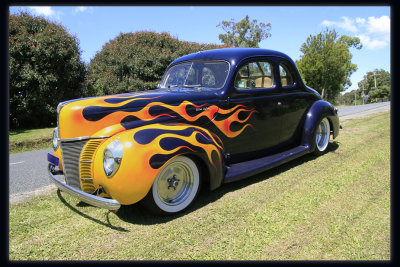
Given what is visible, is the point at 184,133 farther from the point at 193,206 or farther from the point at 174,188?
the point at 193,206

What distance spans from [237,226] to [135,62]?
11.3 metres

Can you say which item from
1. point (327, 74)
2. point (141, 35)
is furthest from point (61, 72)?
point (327, 74)

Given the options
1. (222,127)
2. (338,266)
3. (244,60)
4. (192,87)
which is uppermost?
(244,60)

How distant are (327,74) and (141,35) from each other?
2095 cm

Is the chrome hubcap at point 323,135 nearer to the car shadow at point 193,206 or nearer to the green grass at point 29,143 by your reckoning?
the car shadow at point 193,206

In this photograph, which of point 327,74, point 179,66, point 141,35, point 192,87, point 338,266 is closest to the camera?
point 338,266

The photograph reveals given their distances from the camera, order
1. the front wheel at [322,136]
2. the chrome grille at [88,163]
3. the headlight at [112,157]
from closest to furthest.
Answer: the headlight at [112,157] < the chrome grille at [88,163] < the front wheel at [322,136]

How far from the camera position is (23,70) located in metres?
10.2

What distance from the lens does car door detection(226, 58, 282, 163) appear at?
367cm

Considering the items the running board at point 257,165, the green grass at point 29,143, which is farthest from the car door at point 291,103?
the green grass at point 29,143

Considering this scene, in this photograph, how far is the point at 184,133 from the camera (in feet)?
9.49

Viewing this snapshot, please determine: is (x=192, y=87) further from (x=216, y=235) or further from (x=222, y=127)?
(x=216, y=235)

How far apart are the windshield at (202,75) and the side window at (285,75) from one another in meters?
1.22

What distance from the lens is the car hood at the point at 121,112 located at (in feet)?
8.87
